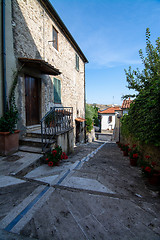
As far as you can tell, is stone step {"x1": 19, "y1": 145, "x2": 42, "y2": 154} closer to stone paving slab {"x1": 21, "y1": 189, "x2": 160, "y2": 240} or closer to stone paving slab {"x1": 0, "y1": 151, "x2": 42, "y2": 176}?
stone paving slab {"x1": 0, "y1": 151, "x2": 42, "y2": 176}

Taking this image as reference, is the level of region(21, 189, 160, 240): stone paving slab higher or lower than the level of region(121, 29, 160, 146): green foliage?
lower

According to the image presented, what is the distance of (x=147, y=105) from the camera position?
A: 3.36 m

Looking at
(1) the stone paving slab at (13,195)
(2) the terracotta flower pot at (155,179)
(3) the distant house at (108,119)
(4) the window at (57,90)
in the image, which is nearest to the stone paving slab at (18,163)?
(1) the stone paving slab at (13,195)

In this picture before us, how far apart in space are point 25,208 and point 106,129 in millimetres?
26974

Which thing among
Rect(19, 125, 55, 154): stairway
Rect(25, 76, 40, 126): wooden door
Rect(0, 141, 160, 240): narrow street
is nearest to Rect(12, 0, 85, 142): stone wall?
Rect(25, 76, 40, 126): wooden door

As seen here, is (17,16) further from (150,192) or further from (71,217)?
(150,192)

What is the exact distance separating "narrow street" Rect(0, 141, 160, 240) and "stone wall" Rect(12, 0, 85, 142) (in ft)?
10.5

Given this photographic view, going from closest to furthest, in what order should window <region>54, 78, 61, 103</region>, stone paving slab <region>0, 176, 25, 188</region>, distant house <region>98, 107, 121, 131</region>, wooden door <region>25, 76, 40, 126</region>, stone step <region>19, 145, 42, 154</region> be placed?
stone paving slab <region>0, 176, 25, 188</region> < stone step <region>19, 145, 42, 154</region> < wooden door <region>25, 76, 40, 126</region> < window <region>54, 78, 61, 103</region> < distant house <region>98, 107, 121, 131</region>

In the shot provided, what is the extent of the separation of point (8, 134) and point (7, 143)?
249 millimetres

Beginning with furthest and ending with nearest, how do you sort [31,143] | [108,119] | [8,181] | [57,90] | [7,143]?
[108,119]
[57,90]
[31,143]
[7,143]
[8,181]

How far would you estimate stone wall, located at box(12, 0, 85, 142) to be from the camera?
4.50m

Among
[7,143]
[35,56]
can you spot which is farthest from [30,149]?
[35,56]

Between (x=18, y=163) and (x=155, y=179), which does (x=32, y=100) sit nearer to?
(x=18, y=163)

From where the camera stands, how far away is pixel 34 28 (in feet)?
17.3
